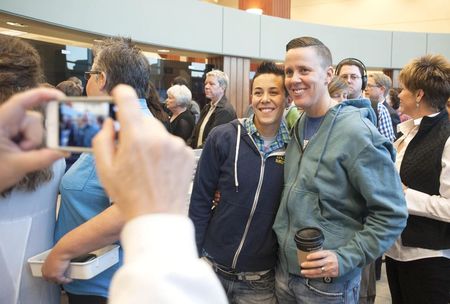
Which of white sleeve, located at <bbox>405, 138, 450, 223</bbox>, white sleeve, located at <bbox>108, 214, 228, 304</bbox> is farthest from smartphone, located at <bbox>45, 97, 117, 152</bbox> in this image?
white sleeve, located at <bbox>405, 138, 450, 223</bbox>

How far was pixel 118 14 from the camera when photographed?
506 cm

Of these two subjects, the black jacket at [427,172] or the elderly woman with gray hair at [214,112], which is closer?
the black jacket at [427,172]

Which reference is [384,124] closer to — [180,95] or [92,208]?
[180,95]

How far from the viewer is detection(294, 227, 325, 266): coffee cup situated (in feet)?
4.79

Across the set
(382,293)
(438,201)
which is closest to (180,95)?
(382,293)

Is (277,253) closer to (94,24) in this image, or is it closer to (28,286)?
(28,286)

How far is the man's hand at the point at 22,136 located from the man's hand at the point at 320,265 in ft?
3.45

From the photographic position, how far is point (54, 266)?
128 cm

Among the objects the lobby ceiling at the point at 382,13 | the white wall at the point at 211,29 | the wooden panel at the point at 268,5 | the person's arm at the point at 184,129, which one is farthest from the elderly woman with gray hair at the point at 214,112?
the lobby ceiling at the point at 382,13

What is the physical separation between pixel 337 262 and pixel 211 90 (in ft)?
11.1

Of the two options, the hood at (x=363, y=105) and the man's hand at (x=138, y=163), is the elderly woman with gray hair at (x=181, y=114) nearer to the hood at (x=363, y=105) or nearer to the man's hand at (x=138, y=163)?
the hood at (x=363, y=105)

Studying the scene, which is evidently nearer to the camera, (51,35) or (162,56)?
(51,35)

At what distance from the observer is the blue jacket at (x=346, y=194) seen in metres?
1.56

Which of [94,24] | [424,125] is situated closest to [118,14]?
[94,24]
